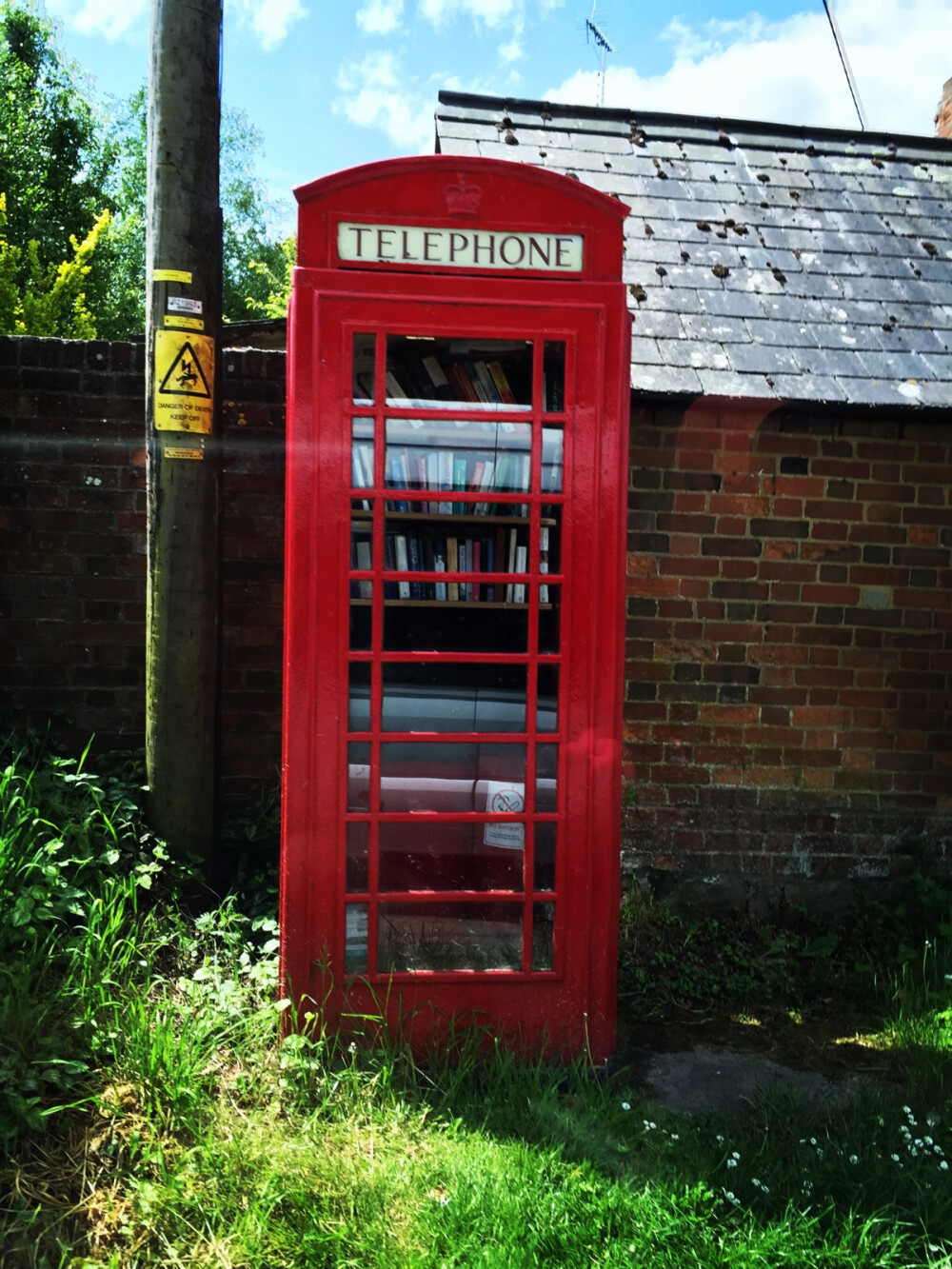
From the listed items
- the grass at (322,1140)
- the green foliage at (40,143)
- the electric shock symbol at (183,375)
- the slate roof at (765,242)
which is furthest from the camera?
the green foliage at (40,143)

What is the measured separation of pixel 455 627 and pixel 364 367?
0.87 metres

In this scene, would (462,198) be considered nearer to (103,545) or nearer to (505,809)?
(505,809)

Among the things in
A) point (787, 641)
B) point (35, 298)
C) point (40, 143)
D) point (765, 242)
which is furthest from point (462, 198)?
point (40, 143)

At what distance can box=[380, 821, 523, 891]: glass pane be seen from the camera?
3.27 m

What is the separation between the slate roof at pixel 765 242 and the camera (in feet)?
15.3

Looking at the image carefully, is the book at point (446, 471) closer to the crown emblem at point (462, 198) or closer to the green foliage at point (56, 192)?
the crown emblem at point (462, 198)

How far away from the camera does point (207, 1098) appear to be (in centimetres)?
284

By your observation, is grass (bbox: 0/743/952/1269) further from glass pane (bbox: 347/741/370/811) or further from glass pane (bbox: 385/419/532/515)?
glass pane (bbox: 385/419/532/515)

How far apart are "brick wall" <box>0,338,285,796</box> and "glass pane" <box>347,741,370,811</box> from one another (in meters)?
1.45

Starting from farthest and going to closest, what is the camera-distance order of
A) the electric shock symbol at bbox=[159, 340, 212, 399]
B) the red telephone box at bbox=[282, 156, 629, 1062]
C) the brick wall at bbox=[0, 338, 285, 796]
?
the brick wall at bbox=[0, 338, 285, 796] → the electric shock symbol at bbox=[159, 340, 212, 399] → the red telephone box at bbox=[282, 156, 629, 1062]

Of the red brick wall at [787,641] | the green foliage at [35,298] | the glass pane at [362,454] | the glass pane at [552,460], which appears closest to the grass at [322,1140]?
the red brick wall at [787,641]

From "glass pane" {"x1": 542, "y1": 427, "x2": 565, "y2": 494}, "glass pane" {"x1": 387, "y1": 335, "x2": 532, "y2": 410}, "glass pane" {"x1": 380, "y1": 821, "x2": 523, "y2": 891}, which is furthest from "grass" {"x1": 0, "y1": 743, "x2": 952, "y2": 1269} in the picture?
"glass pane" {"x1": 387, "y1": 335, "x2": 532, "y2": 410}

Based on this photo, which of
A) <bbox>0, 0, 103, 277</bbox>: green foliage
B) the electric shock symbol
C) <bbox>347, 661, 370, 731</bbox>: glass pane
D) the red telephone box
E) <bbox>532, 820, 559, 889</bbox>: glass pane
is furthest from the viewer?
<bbox>0, 0, 103, 277</bbox>: green foliage

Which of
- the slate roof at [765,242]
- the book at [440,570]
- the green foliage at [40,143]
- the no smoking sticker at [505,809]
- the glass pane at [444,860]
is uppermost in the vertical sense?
the green foliage at [40,143]
